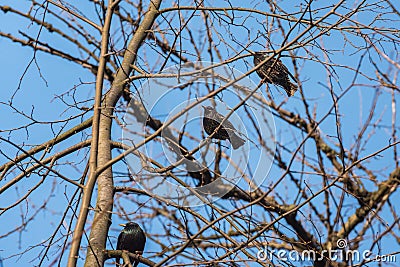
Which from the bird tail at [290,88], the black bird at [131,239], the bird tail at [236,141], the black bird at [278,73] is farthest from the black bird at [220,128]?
the black bird at [131,239]

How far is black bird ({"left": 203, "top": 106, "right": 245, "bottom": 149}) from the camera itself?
10.6ft

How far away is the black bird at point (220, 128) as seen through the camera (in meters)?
3.23

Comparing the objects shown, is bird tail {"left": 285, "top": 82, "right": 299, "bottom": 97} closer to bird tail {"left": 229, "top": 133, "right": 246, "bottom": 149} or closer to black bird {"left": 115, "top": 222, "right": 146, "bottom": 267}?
bird tail {"left": 229, "top": 133, "right": 246, "bottom": 149}

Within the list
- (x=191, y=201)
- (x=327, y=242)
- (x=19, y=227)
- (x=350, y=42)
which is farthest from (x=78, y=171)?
(x=327, y=242)

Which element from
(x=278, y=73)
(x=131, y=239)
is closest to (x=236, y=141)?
(x=278, y=73)

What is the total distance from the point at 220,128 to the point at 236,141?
23cm

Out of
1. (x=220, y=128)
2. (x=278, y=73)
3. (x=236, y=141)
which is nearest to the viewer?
(x=220, y=128)

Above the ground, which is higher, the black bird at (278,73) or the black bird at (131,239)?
the black bird at (278,73)

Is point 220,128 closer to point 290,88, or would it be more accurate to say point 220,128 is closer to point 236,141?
point 236,141

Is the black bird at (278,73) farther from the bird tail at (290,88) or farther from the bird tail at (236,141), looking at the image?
the bird tail at (236,141)

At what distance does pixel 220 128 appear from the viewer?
10.4ft

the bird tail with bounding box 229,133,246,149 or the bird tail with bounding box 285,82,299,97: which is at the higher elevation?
the bird tail with bounding box 285,82,299,97

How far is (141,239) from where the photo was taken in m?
3.48

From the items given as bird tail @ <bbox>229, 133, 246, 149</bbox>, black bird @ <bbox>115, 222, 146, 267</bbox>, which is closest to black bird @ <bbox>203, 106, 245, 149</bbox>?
bird tail @ <bbox>229, 133, 246, 149</bbox>
